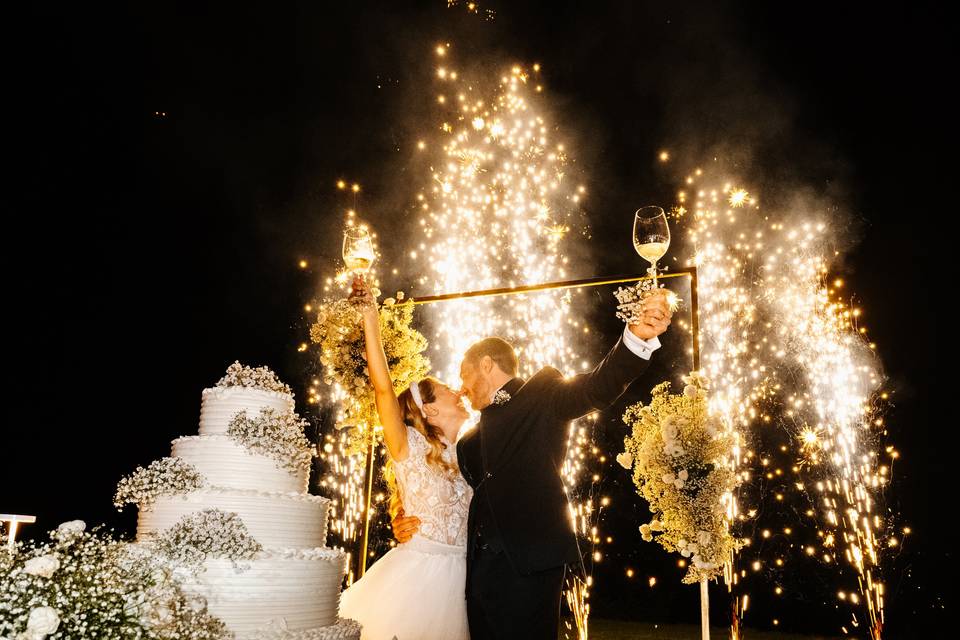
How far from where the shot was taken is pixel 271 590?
305cm

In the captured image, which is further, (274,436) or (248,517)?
(274,436)

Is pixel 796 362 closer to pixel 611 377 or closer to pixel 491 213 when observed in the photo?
pixel 491 213

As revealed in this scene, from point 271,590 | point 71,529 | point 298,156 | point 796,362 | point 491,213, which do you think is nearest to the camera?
point 71,529

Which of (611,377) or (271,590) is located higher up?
(611,377)

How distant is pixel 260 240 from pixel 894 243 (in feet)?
33.9

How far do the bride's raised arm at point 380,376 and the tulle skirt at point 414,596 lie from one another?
0.59 meters

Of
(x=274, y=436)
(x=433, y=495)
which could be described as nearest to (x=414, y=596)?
(x=433, y=495)

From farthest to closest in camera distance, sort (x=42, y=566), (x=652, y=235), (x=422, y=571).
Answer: (x=652, y=235) < (x=422, y=571) < (x=42, y=566)

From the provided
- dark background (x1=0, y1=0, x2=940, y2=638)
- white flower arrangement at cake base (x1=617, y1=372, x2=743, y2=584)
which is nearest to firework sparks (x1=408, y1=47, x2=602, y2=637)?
dark background (x1=0, y1=0, x2=940, y2=638)

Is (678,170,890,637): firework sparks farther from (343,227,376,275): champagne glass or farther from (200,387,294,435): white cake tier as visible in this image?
(200,387,294,435): white cake tier

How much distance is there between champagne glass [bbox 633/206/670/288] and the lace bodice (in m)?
1.67

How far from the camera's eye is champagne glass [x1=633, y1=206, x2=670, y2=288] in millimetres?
3838

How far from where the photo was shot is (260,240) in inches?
462

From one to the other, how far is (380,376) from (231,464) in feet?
2.98
